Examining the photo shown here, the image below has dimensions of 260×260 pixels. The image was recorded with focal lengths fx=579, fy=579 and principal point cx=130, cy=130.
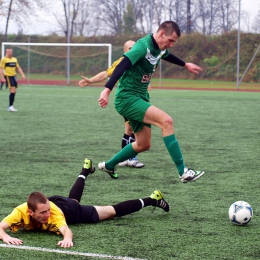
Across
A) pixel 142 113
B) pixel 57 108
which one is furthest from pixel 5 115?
pixel 142 113

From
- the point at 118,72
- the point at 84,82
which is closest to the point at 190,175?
the point at 118,72

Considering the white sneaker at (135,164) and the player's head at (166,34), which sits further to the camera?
the white sneaker at (135,164)

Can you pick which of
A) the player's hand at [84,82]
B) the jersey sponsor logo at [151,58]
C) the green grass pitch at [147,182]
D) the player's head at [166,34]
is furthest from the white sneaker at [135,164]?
the player's head at [166,34]

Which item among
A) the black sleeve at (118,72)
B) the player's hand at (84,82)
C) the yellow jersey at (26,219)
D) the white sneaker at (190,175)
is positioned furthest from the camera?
the player's hand at (84,82)

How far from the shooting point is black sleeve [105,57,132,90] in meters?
6.04

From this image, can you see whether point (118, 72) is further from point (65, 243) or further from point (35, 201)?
point (65, 243)

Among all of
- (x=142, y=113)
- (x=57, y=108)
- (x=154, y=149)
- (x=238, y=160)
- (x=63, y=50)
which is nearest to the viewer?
(x=142, y=113)

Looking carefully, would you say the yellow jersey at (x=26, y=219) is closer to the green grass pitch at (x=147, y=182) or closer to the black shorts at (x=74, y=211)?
the green grass pitch at (x=147, y=182)

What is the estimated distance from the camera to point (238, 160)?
892cm

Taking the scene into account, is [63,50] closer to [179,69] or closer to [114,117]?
[179,69]

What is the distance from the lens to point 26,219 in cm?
476

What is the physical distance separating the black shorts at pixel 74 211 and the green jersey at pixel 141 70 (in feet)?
6.12

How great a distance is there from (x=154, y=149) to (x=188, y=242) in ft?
18.7

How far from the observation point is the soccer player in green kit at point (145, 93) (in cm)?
629
